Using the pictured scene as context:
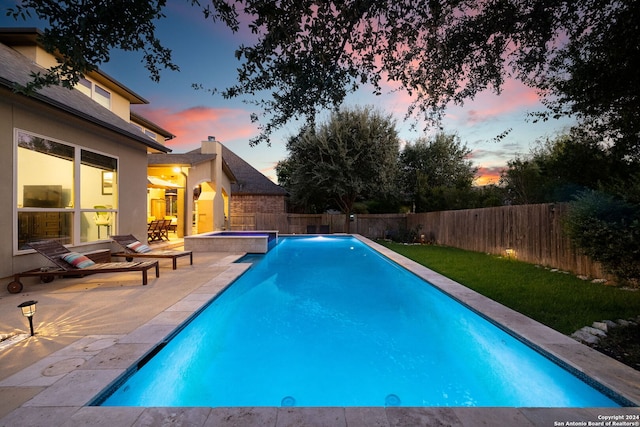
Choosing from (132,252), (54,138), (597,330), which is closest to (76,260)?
(132,252)

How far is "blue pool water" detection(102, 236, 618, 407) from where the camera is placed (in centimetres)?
315

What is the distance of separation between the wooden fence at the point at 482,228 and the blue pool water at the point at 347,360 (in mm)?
4002

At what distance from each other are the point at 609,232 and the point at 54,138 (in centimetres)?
1073

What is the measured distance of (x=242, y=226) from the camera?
2250 centimetres

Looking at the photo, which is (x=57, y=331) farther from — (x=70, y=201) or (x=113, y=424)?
(x=70, y=201)

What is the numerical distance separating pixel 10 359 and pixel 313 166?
16.7 meters

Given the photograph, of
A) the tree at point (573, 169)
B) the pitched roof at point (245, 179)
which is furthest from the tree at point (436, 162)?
the pitched roof at point (245, 179)

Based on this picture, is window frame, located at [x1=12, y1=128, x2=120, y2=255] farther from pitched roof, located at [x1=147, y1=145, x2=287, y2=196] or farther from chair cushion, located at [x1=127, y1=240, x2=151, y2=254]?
pitched roof, located at [x1=147, y1=145, x2=287, y2=196]

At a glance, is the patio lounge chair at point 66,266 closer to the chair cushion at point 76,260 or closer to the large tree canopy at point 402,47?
the chair cushion at point 76,260

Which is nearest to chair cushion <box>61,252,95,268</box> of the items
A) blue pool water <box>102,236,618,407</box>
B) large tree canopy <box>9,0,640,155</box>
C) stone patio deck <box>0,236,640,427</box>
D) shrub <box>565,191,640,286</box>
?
stone patio deck <box>0,236,640,427</box>

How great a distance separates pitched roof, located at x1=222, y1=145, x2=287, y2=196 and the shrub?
1856 centimetres

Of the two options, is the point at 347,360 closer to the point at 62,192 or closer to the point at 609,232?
the point at 609,232

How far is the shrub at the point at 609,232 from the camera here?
4.54 metres

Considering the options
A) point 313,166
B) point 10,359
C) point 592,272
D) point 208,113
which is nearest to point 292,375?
point 10,359
